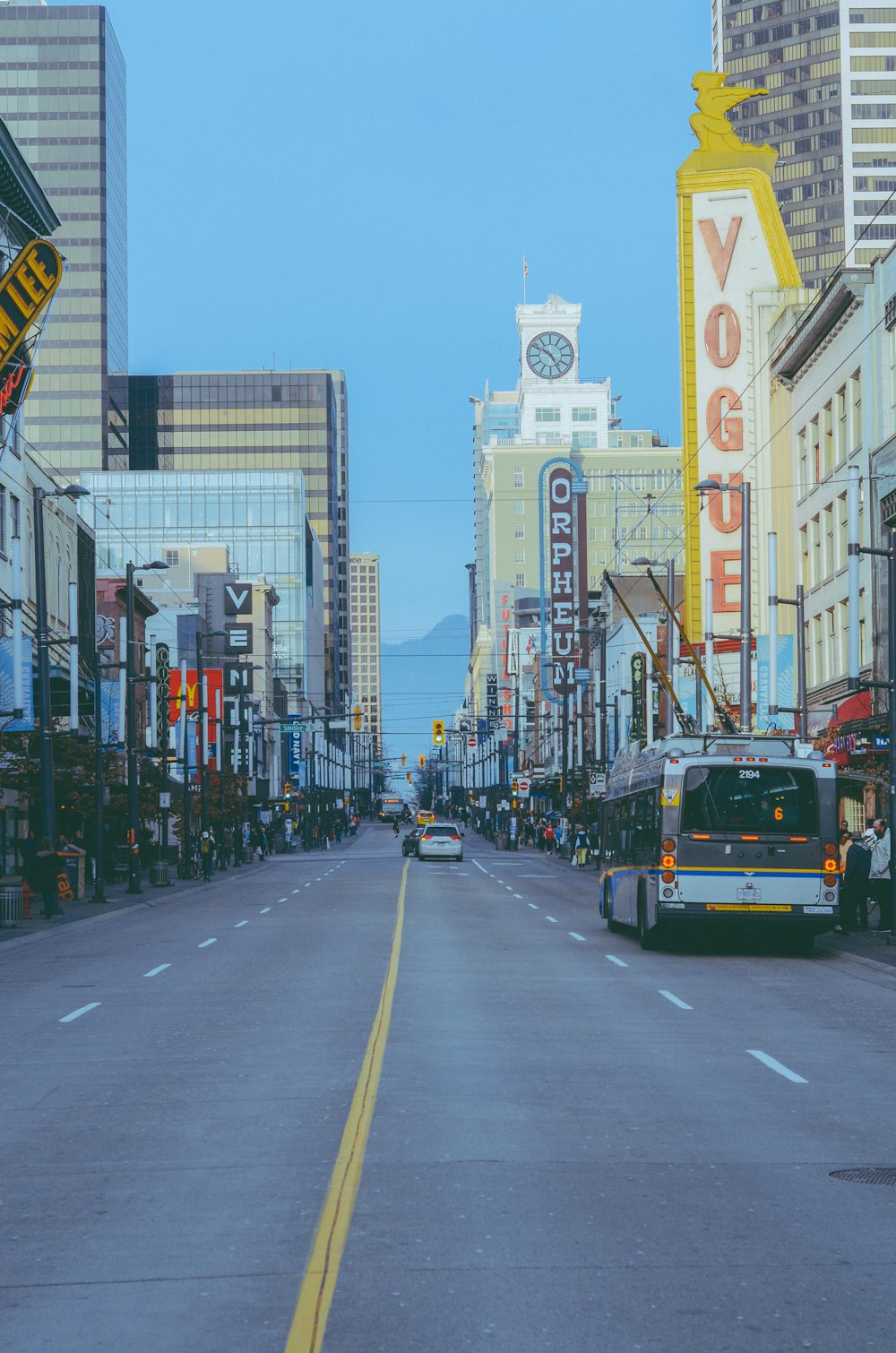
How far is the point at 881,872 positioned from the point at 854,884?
135 cm

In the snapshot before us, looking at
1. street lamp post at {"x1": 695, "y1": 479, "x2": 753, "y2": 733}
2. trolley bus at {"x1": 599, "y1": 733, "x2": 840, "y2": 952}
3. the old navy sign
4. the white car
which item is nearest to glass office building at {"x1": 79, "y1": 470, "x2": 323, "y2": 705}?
the white car

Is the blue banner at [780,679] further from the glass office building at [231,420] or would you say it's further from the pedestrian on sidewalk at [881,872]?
the glass office building at [231,420]

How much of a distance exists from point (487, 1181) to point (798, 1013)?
955 centimetres

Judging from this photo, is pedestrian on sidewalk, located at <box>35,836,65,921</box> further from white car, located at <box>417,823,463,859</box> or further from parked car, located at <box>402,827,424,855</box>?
parked car, located at <box>402,827,424,855</box>

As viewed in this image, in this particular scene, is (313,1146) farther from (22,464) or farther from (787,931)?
(22,464)

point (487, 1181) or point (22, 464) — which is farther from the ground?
point (22, 464)

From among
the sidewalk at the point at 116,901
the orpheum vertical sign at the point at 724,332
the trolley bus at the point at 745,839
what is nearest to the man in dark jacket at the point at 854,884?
the trolley bus at the point at 745,839

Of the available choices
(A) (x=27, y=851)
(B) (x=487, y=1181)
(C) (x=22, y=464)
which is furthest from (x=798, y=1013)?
(C) (x=22, y=464)

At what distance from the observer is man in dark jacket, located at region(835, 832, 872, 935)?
30844 mm

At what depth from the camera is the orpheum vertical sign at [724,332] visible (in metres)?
64.6

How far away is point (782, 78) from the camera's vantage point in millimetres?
155500

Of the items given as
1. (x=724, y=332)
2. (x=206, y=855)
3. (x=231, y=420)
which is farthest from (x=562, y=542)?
(x=231, y=420)

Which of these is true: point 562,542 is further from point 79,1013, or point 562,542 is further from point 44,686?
point 79,1013

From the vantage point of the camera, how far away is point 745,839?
25797 millimetres
